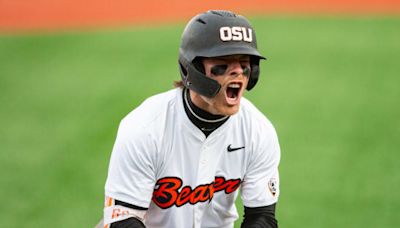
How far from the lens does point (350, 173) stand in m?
7.57

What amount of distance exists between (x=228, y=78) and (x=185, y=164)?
2.11 feet

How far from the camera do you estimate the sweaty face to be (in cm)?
370

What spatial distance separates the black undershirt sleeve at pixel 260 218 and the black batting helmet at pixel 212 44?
845 mm

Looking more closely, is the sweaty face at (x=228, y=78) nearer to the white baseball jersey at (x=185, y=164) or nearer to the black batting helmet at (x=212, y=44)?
the black batting helmet at (x=212, y=44)

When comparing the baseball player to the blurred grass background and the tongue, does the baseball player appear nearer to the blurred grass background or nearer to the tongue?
the tongue

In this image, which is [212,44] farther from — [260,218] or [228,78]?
[260,218]

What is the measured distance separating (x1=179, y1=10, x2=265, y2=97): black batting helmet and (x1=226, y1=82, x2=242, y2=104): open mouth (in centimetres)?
10

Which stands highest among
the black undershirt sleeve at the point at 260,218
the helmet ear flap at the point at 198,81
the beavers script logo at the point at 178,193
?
the helmet ear flap at the point at 198,81

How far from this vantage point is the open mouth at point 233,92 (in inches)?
147

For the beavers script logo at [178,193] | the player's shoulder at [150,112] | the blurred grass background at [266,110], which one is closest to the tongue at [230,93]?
the player's shoulder at [150,112]

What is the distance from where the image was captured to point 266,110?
954 centimetres

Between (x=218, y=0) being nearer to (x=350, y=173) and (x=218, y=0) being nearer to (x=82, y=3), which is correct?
(x=82, y=3)

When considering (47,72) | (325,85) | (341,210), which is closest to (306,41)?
(325,85)

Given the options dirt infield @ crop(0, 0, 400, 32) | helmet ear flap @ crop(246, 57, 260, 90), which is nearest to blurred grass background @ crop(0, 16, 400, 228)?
dirt infield @ crop(0, 0, 400, 32)
